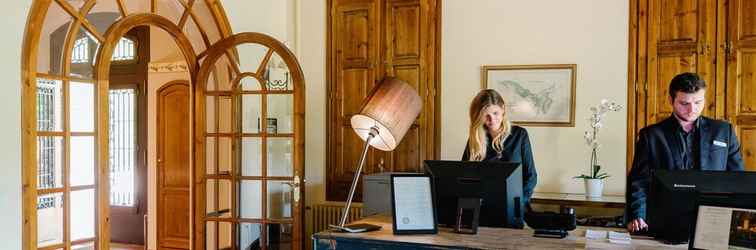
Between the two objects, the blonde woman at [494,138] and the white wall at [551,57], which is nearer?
the blonde woman at [494,138]

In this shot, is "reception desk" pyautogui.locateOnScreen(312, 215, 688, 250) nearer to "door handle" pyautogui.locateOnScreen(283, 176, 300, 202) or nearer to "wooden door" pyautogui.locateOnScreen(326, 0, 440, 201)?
"door handle" pyautogui.locateOnScreen(283, 176, 300, 202)

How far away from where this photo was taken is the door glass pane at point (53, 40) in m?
3.17

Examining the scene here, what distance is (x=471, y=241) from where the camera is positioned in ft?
8.01

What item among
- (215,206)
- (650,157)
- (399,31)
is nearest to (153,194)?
(215,206)

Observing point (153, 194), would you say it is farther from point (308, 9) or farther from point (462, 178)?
point (462, 178)

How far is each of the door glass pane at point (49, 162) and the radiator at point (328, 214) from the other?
2.48m

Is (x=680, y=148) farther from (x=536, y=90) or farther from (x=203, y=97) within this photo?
(x=203, y=97)

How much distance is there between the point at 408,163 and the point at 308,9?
1711 millimetres

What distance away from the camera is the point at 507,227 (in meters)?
2.71

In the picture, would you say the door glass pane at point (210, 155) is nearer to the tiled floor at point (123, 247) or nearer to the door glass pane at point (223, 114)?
the door glass pane at point (223, 114)

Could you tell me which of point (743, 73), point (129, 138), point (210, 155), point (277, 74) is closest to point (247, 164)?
point (210, 155)

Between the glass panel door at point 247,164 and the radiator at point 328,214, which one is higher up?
the glass panel door at point 247,164

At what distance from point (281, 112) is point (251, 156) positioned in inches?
16.6

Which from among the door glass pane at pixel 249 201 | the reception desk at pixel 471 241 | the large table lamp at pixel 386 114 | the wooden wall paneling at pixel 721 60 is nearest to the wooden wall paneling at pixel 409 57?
the door glass pane at pixel 249 201
